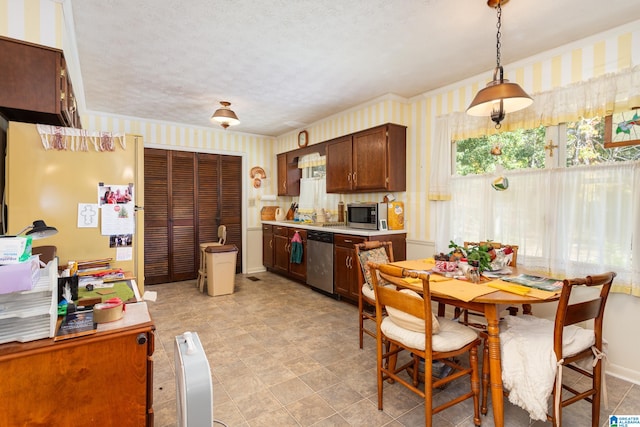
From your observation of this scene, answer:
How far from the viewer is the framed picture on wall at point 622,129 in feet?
7.66

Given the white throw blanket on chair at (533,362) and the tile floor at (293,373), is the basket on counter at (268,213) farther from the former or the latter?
the white throw blanket on chair at (533,362)

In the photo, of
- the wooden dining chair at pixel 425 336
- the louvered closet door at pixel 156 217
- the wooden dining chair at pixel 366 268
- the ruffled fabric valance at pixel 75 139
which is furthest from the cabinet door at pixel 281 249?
the wooden dining chair at pixel 425 336

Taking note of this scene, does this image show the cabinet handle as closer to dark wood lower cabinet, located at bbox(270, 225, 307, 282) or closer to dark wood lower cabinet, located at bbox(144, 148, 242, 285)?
dark wood lower cabinet, located at bbox(270, 225, 307, 282)

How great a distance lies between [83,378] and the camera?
1180 millimetres

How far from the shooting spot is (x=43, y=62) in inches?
71.2

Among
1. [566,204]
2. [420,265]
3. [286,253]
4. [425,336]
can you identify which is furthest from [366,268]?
[286,253]

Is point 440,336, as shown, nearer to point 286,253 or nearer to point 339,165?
→ point 339,165

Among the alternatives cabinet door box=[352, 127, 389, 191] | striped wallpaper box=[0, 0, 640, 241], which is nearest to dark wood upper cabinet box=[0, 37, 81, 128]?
striped wallpaper box=[0, 0, 640, 241]

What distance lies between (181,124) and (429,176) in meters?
4.04

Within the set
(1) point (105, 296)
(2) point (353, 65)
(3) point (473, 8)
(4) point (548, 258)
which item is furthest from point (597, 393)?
(2) point (353, 65)

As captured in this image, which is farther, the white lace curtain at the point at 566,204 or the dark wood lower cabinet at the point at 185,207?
the dark wood lower cabinet at the point at 185,207

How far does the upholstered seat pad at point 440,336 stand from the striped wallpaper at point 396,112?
6.42 ft

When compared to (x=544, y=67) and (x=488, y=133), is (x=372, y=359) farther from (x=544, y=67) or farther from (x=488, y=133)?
(x=544, y=67)

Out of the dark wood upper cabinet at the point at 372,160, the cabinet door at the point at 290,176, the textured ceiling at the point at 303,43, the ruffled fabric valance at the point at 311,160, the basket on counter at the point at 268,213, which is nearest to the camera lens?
the textured ceiling at the point at 303,43
